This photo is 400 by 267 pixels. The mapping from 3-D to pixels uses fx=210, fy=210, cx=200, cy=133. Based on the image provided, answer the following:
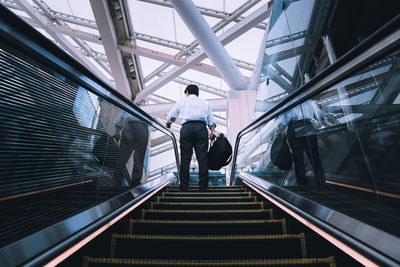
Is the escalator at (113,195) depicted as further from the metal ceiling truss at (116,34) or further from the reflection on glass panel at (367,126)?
the metal ceiling truss at (116,34)

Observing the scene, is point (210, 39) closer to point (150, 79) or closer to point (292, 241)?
point (292, 241)

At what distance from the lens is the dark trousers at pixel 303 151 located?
1.98 metres

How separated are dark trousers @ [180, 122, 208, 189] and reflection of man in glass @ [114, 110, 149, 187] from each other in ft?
1.99

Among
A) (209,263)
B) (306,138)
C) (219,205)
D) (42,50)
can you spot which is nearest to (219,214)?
(219,205)

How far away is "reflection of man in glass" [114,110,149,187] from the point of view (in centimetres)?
225

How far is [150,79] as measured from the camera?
13.1 metres

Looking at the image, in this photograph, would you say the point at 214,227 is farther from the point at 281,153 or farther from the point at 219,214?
the point at 281,153

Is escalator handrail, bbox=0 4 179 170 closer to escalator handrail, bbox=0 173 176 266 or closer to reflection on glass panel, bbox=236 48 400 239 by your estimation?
escalator handrail, bbox=0 173 176 266

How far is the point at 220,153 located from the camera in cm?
337

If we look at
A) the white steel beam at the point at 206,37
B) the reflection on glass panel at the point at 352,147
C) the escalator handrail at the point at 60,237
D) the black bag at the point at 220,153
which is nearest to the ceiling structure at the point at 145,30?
the white steel beam at the point at 206,37

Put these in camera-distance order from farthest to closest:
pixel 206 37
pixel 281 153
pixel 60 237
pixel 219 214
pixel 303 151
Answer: pixel 206 37, pixel 281 153, pixel 303 151, pixel 219 214, pixel 60 237

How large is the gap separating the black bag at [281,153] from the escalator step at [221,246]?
43.8 inches

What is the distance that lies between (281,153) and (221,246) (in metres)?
1.66

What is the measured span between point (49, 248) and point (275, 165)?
8.34 ft
